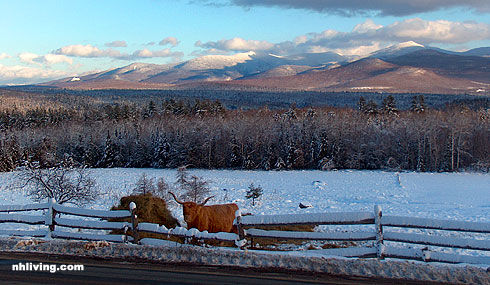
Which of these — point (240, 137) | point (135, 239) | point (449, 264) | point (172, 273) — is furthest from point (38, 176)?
point (240, 137)

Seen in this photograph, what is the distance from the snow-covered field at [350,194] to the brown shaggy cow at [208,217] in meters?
9.28

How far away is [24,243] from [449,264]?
32.7 feet

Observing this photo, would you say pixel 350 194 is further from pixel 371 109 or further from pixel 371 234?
pixel 371 109

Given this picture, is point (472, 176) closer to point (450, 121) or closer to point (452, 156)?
point (452, 156)

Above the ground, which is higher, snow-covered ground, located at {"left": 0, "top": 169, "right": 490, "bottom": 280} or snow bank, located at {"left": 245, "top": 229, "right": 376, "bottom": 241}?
A: snow bank, located at {"left": 245, "top": 229, "right": 376, "bottom": 241}

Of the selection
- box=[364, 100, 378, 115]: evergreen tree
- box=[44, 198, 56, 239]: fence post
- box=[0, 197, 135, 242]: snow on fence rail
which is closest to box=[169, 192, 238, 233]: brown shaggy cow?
box=[0, 197, 135, 242]: snow on fence rail

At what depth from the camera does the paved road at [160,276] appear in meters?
7.84

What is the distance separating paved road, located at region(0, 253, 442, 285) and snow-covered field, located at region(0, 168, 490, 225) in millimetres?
13122

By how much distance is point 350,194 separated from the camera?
39125 millimetres

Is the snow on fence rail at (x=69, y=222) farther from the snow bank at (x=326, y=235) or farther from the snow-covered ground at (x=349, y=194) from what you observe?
the snow-covered ground at (x=349, y=194)

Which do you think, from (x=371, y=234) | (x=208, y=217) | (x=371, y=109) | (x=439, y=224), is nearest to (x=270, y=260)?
(x=371, y=234)

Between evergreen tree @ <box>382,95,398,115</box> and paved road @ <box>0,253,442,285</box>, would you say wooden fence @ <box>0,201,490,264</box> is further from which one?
evergreen tree @ <box>382,95,398,115</box>

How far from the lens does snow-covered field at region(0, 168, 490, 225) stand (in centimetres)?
2884

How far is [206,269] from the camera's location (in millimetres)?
8609
